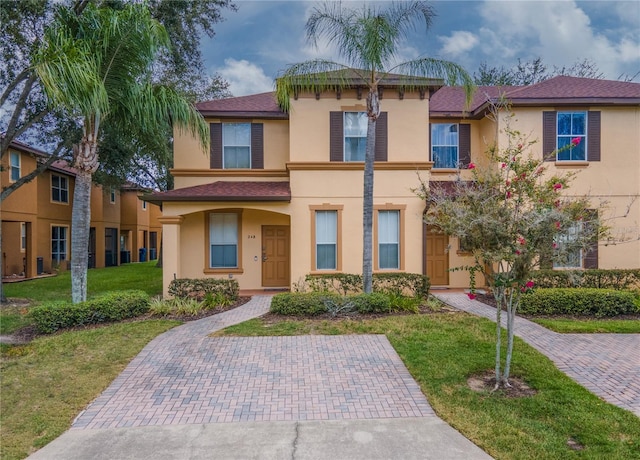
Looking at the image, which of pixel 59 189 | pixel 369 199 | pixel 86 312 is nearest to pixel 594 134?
pixel 369 199

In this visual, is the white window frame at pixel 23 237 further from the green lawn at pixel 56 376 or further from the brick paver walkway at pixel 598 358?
the brick paver walkway at pixel 598 358

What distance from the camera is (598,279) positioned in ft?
33.9

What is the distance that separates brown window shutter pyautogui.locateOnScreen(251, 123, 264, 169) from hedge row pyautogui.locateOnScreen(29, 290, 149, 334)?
5.89m

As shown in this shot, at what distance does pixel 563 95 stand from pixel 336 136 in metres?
7.61

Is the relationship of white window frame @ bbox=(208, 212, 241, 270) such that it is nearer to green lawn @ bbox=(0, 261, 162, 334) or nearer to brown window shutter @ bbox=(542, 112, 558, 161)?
Result: green lawn @ bbox=(0, 261, 162, 334)

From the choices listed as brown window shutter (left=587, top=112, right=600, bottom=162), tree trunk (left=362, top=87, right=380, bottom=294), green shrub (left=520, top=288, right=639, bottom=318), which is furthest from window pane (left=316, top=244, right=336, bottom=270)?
brown window shutter (left=587, top=112, right=600, bottom=162)

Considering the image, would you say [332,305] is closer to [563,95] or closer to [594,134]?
[563,95]

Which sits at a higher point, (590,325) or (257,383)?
(590,325)

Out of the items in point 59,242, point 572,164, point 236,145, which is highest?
point 236,145

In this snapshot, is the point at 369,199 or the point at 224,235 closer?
the point at 369,199

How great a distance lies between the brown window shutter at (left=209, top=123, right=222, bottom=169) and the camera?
12203mm

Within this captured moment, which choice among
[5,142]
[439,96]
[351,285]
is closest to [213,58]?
[5,142]

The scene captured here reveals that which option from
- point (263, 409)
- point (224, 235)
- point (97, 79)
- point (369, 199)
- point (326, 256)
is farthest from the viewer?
point (224, 235)

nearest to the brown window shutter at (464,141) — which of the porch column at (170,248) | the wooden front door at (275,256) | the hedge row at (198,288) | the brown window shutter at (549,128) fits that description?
the brown window shutter at (549,128)
